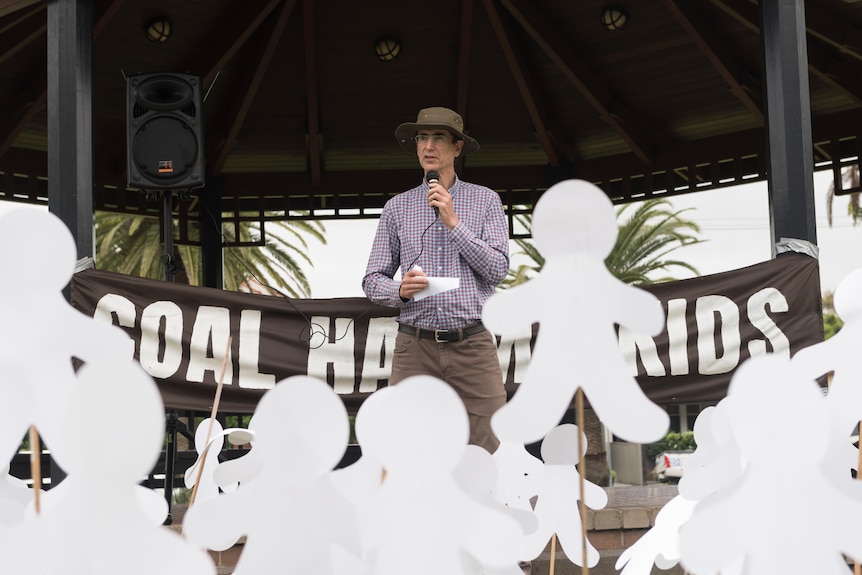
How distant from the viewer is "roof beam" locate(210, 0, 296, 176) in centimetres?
611

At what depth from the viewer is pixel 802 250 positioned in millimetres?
3779

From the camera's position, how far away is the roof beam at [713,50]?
5785mm

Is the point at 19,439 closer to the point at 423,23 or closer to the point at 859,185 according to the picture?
the point at 423,23

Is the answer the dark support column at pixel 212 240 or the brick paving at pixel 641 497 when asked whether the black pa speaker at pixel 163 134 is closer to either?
the brick paving at pixel 641 497

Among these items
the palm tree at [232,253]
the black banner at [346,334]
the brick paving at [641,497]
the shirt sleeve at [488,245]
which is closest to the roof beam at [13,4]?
the black banner at [346,334]

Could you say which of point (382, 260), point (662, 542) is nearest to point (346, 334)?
point (382, 260)

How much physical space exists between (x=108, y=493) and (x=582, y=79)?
250 inches

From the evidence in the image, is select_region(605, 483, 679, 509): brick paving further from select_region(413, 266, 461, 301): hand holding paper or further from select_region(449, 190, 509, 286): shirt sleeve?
select_region(413, 266, 461, 301): hand holding paper

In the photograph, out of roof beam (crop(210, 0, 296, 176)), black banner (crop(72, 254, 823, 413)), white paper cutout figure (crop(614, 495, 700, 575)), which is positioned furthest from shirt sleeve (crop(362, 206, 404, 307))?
roof beam (crop(210, 0, 296, 176))

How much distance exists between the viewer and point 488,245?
3.13 metres

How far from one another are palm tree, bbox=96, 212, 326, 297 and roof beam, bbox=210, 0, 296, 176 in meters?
7.92

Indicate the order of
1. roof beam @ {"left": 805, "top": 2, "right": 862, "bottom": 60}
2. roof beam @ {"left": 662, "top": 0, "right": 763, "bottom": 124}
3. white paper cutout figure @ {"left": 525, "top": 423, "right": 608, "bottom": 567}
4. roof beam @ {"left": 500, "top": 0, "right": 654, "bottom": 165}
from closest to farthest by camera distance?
white paper cutout figure @ {"left": 525, "top": 423, "right": 608, "bottom": 567} → roof beam @ {"left": 805, "top": 2, "right": 862, "bottom": 60} → roof beam @ {"left": 662, "top": 0, "right": 763, "bottom": 124} → roof beam @ {"left": 500, "top": 0, "right": 654, "bottom": 165}

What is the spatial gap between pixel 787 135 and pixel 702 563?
3.55 m

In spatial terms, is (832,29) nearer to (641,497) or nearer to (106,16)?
(641,497)
